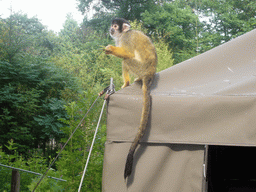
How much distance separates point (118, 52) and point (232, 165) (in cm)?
268

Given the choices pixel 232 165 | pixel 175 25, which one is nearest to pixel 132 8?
pixel 175 25

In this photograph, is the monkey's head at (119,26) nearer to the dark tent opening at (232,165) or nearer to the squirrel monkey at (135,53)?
the squirrel monkey at (135,53)

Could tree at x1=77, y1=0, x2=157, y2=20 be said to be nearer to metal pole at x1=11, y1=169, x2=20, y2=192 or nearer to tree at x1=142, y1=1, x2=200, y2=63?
tree at x1=142, y1=1, x2=200, y2=63

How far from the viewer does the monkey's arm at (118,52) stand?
202cm

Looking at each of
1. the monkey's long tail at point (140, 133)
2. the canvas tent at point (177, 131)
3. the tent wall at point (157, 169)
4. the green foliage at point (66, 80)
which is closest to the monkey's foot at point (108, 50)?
the canvas tent at point (177, 131)

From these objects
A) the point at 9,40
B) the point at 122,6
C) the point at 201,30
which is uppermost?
the point at 122,6

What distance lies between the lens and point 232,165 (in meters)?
3.75

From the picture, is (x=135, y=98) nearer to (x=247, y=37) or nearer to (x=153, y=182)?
(x=153, y=182)

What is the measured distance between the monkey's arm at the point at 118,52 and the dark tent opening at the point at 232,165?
2.13 metres

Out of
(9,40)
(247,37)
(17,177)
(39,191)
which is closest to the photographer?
(247,37)

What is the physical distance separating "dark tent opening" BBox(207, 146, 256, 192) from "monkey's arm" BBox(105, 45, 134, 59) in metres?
2.13

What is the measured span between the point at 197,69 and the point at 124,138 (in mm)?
849

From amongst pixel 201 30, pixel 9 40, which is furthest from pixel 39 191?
pixel 201 30

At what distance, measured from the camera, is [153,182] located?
1.75 m
